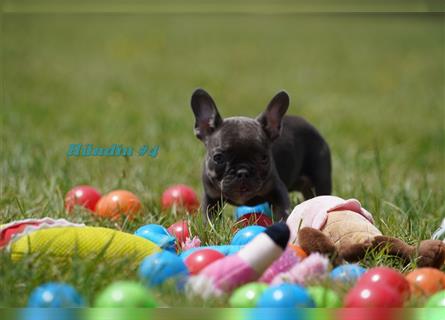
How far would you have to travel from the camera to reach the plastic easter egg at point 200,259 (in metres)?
2.73

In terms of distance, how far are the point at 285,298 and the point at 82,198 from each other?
2.15m

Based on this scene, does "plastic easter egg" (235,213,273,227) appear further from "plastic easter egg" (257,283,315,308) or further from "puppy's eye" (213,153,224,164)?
"plastic easter egg" (257,283,315,308)

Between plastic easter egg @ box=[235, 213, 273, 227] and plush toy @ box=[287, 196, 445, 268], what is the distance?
297mm

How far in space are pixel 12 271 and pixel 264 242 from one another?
879mm

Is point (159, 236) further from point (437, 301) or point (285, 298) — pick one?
point (437, 301)

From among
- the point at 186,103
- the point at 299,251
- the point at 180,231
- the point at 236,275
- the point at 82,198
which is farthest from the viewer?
the point at 186,103

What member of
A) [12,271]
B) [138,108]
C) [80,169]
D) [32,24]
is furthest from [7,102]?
[32,24]

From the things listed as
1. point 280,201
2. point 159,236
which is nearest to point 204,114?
point 280,201

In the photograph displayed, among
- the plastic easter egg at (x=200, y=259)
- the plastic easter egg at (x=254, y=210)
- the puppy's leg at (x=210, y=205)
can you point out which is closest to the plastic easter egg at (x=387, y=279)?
the plastic easter egg at (x=200, y=259)

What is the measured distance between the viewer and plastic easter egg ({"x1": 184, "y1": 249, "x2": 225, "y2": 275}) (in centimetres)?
273

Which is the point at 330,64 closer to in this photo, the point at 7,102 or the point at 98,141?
the point at 7,102

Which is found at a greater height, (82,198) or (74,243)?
(74,243)

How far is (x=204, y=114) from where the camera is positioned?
12.5ft

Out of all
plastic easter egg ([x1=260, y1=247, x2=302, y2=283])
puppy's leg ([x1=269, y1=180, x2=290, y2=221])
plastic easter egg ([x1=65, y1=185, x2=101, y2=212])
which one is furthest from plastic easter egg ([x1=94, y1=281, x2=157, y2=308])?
plastic easter egg ([x1=65, y1=185, x2=101, y2=212])
